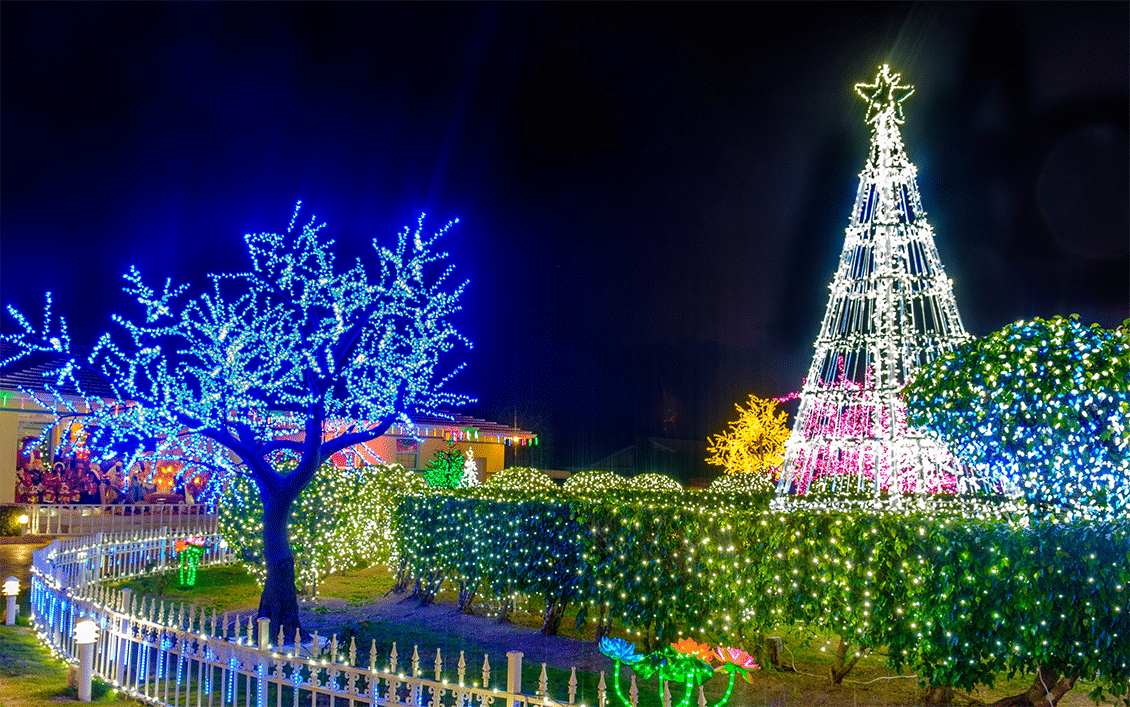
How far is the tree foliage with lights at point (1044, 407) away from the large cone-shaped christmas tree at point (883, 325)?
3.34 m

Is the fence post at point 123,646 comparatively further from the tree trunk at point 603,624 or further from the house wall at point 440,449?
the house wall at point 440,449

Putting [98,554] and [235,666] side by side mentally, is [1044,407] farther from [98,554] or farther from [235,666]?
[98,554]

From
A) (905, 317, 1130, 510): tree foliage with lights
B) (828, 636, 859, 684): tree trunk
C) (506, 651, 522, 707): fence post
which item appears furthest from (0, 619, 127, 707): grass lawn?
(905, 317, 1130, 510): tree foliage with lights

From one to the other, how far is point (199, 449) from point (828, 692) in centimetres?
848

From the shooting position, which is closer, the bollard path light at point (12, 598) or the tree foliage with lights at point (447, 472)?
the bollard path light at point (12, 598)

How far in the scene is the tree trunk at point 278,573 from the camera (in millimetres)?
9852

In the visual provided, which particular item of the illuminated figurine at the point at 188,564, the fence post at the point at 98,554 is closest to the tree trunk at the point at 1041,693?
the illuminated figurine at the point at 188,564

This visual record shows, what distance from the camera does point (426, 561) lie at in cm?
1277

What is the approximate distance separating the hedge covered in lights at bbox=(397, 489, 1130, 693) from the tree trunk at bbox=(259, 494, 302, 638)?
274 centimetres

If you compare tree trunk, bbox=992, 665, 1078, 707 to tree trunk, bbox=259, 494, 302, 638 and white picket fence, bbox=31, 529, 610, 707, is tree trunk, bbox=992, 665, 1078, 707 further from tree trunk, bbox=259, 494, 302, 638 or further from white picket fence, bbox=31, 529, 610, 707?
tree trunk, bbox=259, 494, 302, 638

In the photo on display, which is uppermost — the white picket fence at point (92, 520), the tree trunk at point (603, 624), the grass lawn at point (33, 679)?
the white picket fence at point (92, 520)

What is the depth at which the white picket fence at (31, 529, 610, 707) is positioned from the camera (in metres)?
5.95

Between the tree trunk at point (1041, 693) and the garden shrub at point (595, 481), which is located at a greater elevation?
the garden shrub at point (595, 481)

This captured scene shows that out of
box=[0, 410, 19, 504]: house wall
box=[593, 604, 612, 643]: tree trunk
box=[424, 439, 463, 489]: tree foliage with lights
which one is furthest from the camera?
box=[0, 410, 19, 504]: house wall
